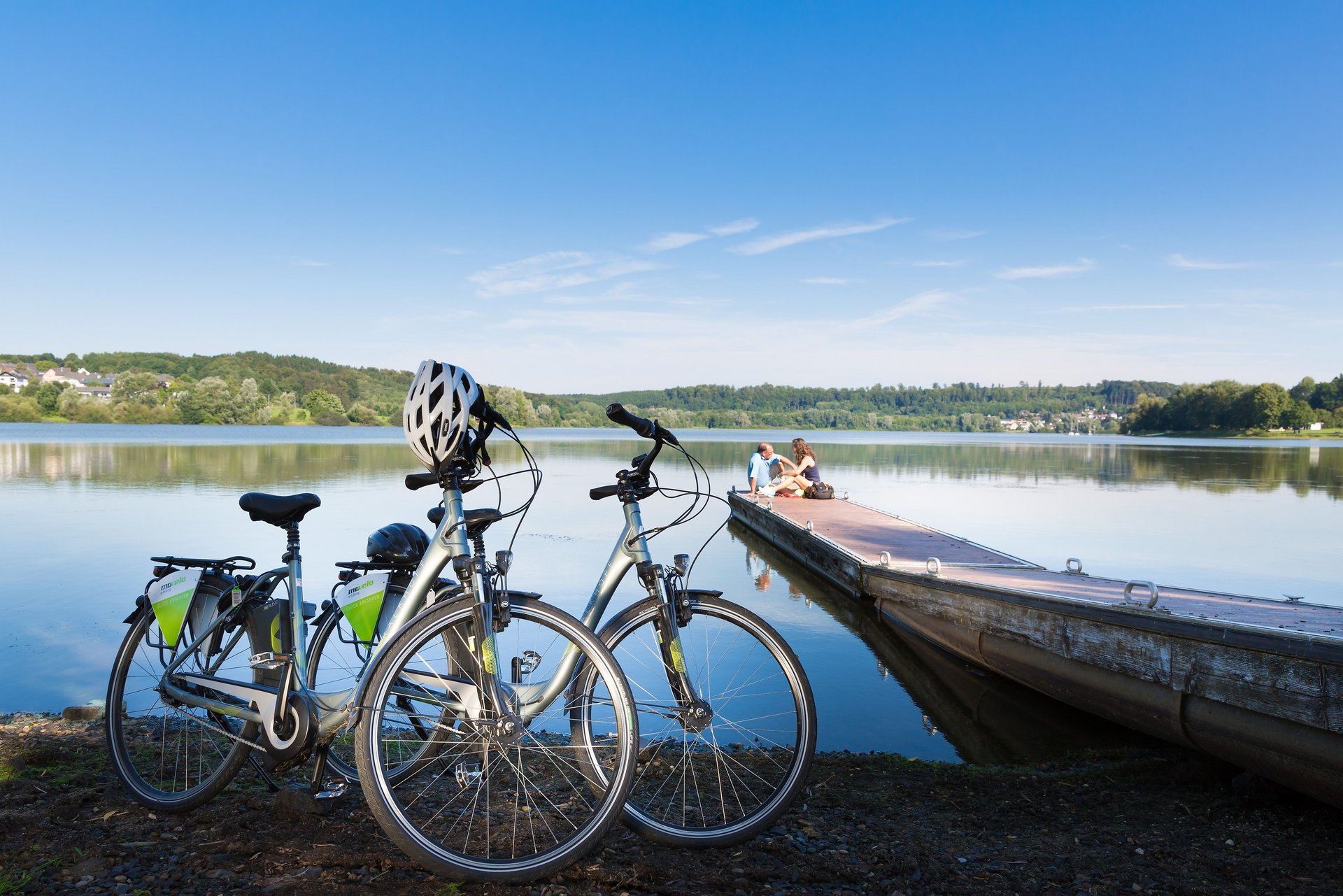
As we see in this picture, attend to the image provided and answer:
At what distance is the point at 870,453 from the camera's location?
5691 centimetres

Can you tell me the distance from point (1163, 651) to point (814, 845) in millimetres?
2622

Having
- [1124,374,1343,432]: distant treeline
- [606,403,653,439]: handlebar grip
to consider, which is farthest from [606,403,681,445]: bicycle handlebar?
[1124,374,1343,432]: distant treeline

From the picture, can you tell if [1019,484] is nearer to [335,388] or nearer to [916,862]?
[916,862]

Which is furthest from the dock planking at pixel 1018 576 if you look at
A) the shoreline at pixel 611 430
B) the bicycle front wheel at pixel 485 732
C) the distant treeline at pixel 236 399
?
the distant treeline at pixel 236 399

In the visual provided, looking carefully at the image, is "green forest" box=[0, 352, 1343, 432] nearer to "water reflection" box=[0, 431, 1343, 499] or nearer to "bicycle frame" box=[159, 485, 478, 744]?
"water reflection" box=[0, 431, 1343, 499]

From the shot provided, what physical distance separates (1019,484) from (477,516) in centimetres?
3047

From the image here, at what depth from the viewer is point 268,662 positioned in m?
3.17

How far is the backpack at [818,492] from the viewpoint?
61.4ft

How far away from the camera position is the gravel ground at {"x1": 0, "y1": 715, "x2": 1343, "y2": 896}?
2.70m

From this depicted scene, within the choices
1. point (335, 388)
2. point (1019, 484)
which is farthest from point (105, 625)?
point (335, 388)

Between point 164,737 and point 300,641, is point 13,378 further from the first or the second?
point 300,641

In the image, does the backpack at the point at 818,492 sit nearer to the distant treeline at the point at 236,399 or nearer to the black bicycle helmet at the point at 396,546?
the black bicycle helmet at the point at 396,546

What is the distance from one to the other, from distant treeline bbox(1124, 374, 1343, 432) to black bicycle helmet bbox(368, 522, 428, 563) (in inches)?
4158

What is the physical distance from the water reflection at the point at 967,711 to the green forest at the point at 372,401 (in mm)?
48852
